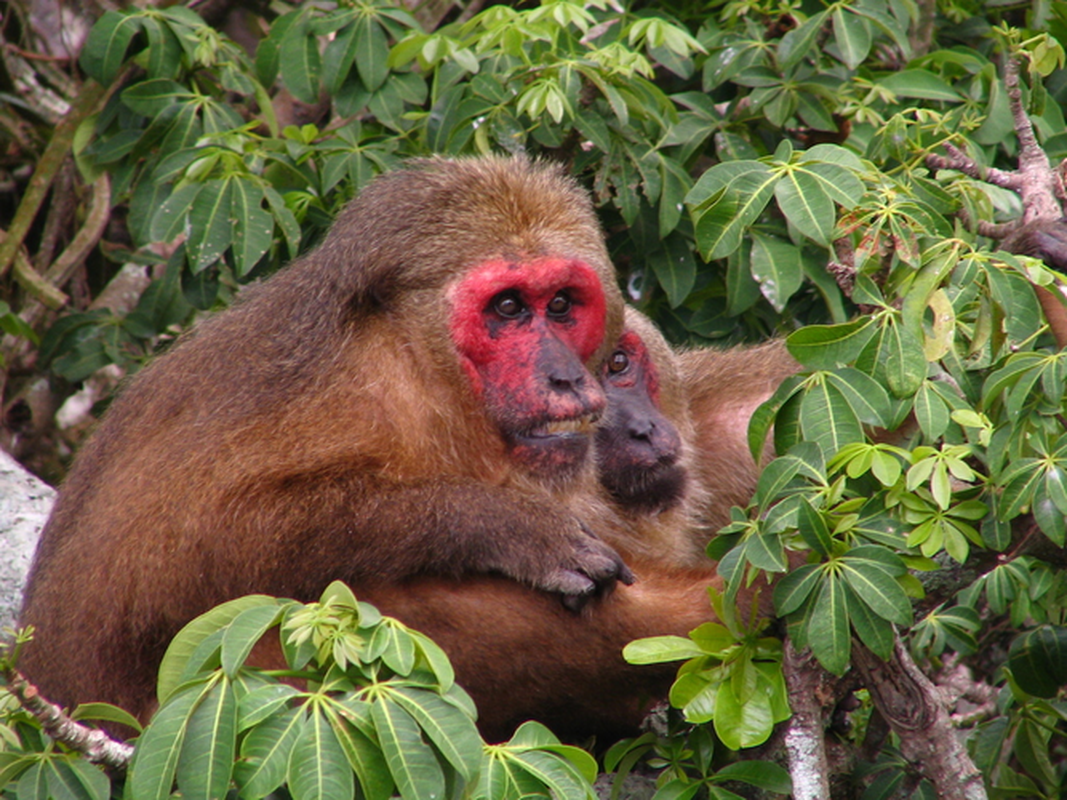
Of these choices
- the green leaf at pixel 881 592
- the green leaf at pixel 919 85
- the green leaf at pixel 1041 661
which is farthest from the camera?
the green leaf at pixel 919 85

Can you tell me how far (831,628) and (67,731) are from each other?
1768 millimetres

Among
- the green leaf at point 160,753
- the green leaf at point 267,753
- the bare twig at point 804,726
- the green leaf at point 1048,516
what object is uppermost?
Result: the green leaf at point 160,753

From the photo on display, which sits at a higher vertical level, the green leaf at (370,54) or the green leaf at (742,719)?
the green leaf at (370,54)

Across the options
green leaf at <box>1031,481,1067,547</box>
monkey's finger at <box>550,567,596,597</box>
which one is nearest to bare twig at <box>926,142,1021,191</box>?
green leaf at <box>1031,481,1067,547</box>

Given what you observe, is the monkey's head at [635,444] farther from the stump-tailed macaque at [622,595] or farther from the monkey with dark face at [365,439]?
the monkey with dark face at [365,439]

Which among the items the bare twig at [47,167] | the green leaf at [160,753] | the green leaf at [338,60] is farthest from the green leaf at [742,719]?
the bare twig at [47,167]

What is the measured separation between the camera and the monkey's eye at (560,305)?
4176 millimetres

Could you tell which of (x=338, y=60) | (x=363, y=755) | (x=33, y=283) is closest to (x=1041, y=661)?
(x=363, y=755)

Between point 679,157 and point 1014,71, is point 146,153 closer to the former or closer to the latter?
point 679,157

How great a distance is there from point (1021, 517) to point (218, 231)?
3182mm

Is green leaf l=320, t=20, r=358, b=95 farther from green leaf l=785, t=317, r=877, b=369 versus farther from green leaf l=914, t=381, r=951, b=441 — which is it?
green leaf l=914, t=381, r=951, b=441

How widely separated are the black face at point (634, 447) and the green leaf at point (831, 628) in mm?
1536

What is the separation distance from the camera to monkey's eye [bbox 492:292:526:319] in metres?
4.11

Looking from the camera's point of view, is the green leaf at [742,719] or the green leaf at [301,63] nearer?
the green leaf at [742,719]
